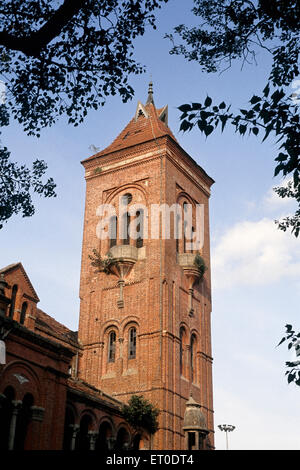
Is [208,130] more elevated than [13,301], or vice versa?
[13,301]

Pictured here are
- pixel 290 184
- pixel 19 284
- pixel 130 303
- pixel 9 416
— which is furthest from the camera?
pixel 130 303

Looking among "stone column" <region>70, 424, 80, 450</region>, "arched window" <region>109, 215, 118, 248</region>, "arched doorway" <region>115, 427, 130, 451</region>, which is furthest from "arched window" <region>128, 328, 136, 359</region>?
"stone column" <region>70, 424, 80, 450</region>

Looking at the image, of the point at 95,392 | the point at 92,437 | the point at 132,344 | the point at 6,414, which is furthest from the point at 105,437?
the point at 6,414

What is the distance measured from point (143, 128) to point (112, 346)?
15165 mm

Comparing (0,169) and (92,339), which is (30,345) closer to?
(0,169)

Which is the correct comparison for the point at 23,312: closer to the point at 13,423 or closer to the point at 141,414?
the point at 141,414

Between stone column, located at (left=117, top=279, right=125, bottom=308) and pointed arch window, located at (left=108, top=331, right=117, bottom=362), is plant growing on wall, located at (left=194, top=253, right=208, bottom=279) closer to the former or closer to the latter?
stone column, located at (left=117, top=279, right=125, bottom=308)

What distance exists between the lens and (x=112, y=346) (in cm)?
3275

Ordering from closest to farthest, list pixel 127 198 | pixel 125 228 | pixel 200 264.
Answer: pixel 200 264
pixel 125 228
pixel 127 198

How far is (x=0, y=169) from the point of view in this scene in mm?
13992

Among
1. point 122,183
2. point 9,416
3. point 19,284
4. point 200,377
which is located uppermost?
point 122,183

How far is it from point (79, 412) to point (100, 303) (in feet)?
33.1

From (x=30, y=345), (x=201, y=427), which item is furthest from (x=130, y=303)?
(x=30, y=345)

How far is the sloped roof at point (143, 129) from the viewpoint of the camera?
A: 37375mm
